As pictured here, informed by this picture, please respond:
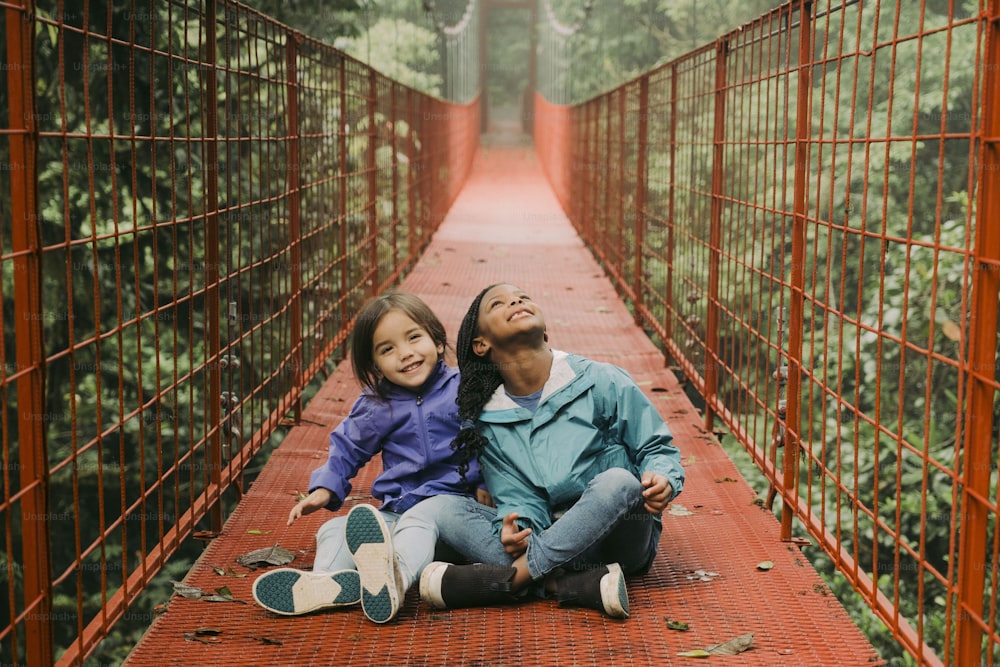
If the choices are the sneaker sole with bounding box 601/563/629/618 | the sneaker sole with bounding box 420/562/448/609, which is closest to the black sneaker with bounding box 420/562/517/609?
the sneaker sole with bounding box 420/562/448/609

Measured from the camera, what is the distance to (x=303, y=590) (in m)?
2.77

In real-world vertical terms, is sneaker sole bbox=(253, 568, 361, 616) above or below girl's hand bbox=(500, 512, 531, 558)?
below

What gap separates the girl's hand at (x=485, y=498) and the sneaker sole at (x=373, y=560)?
452 millimetres

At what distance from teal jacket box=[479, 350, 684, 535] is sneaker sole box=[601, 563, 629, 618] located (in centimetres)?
27

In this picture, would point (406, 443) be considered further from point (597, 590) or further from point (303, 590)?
point (597, 590)

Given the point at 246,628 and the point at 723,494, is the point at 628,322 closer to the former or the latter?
the point at 723,494

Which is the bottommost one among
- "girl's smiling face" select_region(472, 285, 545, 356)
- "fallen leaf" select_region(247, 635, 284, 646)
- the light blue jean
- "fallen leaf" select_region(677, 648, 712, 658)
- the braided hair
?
"fallen leaf" select_region(247, 635, 284, 646)

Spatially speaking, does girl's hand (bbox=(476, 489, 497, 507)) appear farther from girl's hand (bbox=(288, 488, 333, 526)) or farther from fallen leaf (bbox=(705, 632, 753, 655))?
fallen leaf (bbox=(705, 632, 753, 655))

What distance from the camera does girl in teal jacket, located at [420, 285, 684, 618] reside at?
9.04 feet

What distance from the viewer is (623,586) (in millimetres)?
2719

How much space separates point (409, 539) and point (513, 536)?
0.27 metres

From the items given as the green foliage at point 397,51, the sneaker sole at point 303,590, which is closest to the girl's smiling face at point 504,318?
the sneaker sole at point 303,590

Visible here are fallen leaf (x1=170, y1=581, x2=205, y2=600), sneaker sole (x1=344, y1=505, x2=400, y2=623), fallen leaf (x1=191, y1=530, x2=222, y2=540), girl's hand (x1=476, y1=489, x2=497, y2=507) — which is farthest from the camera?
fallen leaf (x1=191, y1=530, x2=222, y2=540)

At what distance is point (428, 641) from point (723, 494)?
154cm
